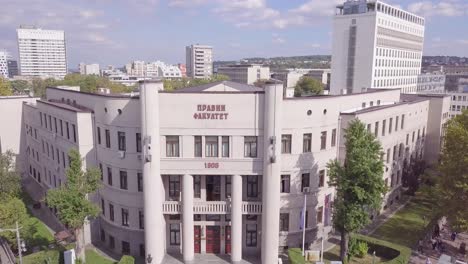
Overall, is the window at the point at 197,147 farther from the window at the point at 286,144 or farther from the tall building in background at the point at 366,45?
the tall building in background at the point at 366,45

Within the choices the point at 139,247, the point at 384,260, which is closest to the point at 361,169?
the point at 384,260

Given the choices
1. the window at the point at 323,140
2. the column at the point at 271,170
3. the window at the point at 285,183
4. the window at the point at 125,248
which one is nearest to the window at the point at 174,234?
the window at the point at 125,248

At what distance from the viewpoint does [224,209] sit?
112 feet

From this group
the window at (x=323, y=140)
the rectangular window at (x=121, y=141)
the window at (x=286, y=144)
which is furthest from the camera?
the window at (x=323, y=140)

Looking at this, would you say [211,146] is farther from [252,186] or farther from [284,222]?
[284,222]

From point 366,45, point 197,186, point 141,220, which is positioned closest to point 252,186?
point 197,186

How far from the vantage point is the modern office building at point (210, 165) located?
105 ft

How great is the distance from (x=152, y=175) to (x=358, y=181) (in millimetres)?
Result: 17662

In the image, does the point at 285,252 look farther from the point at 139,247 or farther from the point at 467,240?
the point at 467,240

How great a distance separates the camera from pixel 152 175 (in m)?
32.3

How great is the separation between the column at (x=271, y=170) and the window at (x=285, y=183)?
2.61 metres

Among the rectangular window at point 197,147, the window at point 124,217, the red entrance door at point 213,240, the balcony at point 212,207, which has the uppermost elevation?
the rectangular window at point 197,147

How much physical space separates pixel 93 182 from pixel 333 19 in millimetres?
119342

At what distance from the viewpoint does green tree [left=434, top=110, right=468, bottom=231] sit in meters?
34.0
